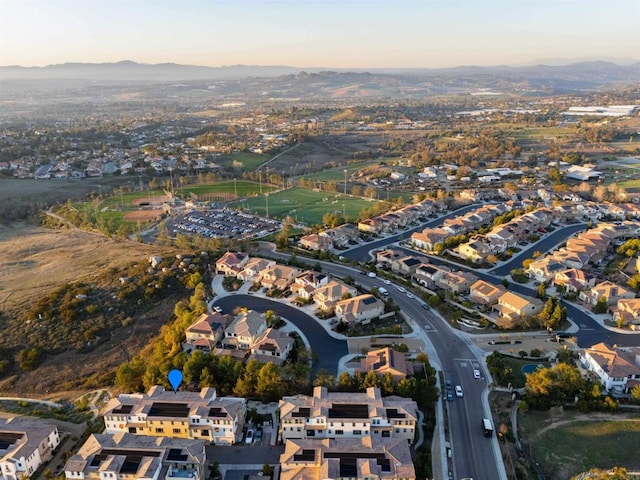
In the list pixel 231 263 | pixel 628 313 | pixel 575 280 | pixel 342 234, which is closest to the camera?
pixel 628 313

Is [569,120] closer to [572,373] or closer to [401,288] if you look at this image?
[401,288]

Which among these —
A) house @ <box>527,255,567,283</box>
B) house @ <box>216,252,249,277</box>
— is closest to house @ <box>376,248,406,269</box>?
house @ <box>527,255,567,283</box>

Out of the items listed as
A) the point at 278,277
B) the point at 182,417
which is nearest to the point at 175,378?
the point at 182,417

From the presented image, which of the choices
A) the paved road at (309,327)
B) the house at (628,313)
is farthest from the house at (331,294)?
the house at (628,313)

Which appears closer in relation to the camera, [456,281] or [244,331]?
[244,331]

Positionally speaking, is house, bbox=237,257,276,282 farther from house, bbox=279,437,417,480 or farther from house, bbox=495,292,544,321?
house, bbox=279,437,417,480

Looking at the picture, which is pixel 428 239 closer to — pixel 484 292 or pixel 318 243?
pixel 318 243
